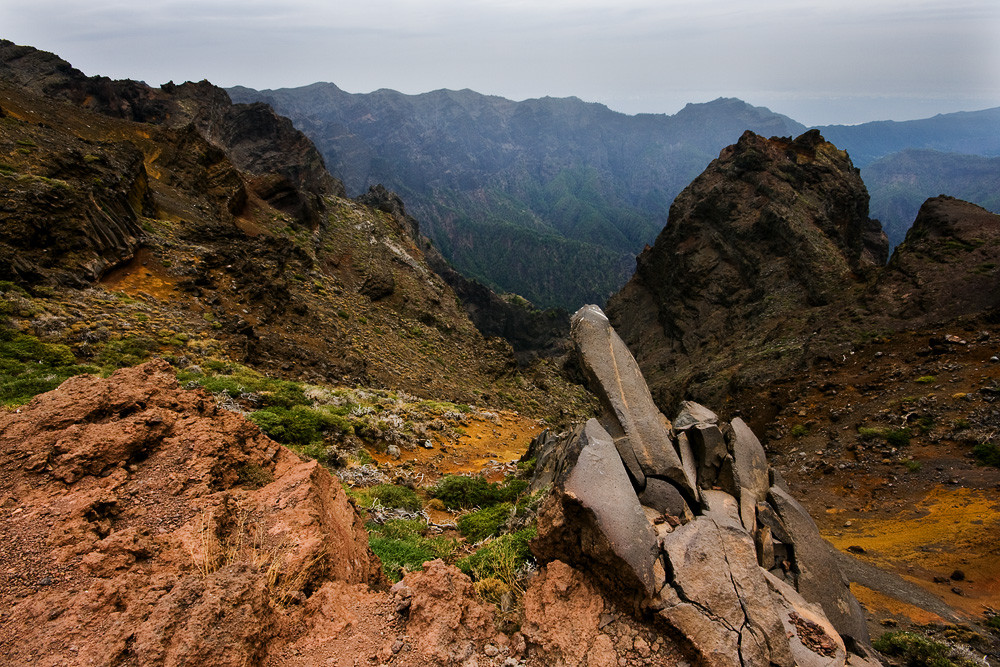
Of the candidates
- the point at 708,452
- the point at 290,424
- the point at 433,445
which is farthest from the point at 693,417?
the point at 290,424

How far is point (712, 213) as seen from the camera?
4091 centimetres

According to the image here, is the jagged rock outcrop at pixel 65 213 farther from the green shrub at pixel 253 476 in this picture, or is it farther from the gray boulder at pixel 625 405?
the gray boulder at pixel 625 405

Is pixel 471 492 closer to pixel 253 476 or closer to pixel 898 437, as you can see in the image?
pixel 253 476

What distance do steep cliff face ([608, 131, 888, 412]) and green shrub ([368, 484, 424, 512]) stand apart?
72.2 ft

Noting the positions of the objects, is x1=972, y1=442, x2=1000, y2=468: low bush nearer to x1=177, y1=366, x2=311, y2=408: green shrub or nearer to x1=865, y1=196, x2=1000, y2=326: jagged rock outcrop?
x1=865, y1=196, x2=1000, y2=326: jagged rock outcrop

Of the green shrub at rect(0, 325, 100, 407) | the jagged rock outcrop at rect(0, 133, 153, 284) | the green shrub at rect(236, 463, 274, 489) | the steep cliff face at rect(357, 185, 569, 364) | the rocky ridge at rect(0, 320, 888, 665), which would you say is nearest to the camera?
the rocky ridge at rect(0, 320, 888, 665)

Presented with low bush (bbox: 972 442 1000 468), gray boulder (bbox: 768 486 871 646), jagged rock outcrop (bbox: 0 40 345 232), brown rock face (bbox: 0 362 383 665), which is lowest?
low bush (bbox: 972 442 1000 468)

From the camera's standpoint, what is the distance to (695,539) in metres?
4.90

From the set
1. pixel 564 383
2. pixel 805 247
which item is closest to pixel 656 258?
pixel 805 247

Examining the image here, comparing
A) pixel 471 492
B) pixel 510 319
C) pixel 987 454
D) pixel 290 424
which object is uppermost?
pixel 290 424

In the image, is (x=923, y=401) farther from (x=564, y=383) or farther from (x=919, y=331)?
(x=564, y=383)

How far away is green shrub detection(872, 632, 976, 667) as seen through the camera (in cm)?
670

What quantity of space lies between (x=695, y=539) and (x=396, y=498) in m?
6.14

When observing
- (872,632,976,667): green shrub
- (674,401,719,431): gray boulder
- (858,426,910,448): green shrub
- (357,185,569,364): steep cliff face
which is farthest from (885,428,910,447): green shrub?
(357,185,569,364): steep cliff face
